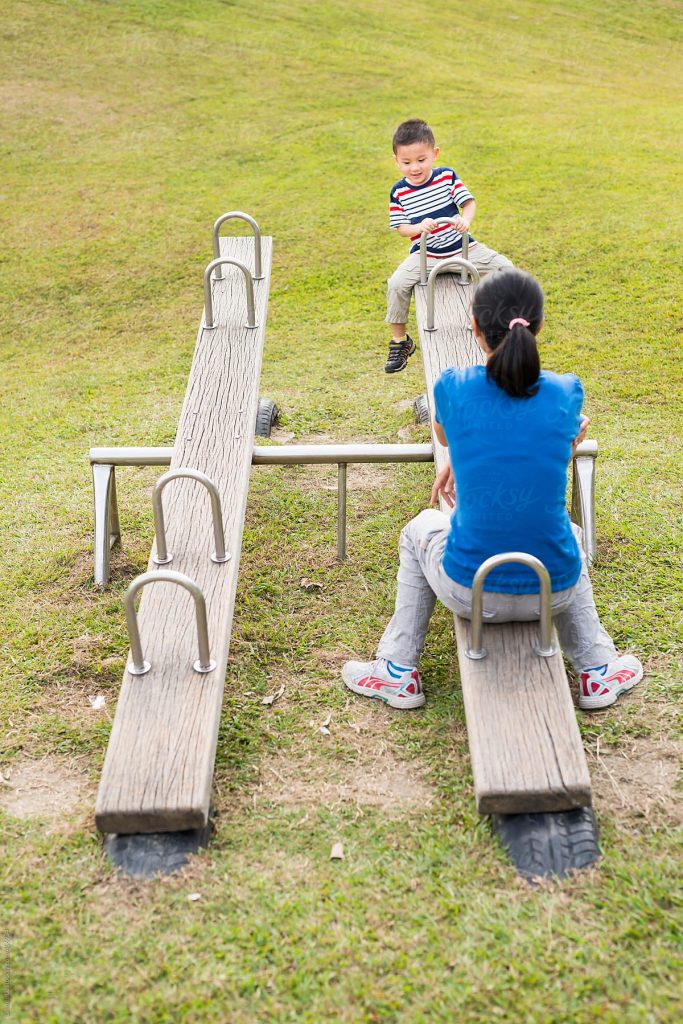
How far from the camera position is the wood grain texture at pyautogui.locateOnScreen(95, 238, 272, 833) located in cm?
292

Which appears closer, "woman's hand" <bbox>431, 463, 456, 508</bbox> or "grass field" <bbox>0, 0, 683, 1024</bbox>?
"grass field" <bbox>0, 0, 683, 1024</bbox>

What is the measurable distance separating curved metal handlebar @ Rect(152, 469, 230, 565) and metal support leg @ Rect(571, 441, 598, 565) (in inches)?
67.9

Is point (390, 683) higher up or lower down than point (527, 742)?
lower down

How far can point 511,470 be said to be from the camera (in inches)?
122

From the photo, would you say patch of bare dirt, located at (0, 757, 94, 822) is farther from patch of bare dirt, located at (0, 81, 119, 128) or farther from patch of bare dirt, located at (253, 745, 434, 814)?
patch of bare dirt, located at (0, 81, 119, 128)

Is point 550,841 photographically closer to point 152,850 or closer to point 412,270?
point 152,850

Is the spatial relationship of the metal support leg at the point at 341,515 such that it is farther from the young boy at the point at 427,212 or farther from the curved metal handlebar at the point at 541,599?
the young boy at the point at 427,212

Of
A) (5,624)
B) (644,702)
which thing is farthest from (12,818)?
(644,702)

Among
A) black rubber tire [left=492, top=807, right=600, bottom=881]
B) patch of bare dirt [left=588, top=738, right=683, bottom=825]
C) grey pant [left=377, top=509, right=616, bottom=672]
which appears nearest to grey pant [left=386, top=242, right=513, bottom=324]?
grey pant [left=377, top=509, right=616, bottom=672]

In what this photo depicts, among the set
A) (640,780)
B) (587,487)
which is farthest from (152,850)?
(587,487)

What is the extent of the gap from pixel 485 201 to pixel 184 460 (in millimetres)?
6521

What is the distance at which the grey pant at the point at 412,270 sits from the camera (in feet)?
18.8

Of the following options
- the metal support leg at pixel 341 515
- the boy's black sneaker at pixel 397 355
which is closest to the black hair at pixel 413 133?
the boy's black sneaker at pixel 397 355

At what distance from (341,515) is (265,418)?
1.79 metres
